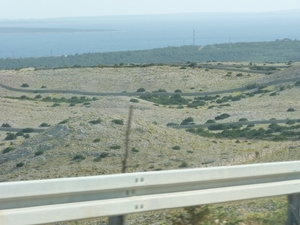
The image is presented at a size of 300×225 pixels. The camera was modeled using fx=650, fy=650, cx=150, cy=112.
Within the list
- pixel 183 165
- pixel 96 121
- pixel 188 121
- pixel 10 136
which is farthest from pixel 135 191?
pixel 188 121

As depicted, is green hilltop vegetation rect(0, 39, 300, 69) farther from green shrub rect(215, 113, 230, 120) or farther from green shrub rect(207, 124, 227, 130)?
green shrub rect(207, 124, 227, 130)

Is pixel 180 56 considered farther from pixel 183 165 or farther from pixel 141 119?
pixel 183 165

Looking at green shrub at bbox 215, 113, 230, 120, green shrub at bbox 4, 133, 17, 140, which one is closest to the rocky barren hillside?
green shrub at bbox 4, 133, 17, 140

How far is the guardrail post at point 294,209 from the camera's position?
16.6 feet

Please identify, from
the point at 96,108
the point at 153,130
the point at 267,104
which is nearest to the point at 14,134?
the point at 96,108

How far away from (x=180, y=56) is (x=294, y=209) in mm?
126184

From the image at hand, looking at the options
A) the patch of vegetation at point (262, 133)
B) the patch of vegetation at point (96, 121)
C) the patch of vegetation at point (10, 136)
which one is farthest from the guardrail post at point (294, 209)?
the patch of vegetation at point (10, 136)

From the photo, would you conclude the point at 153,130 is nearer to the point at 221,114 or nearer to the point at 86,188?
the point at 221,114

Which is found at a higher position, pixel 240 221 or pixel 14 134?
pixel 240 221

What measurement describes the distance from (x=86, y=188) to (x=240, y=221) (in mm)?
1518

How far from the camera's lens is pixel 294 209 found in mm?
5113

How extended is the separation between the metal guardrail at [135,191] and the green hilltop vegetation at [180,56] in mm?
113288

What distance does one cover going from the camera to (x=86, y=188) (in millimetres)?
4145

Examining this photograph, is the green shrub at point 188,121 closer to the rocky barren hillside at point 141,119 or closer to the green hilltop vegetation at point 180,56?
the rocky barren hillside at point 141,119
